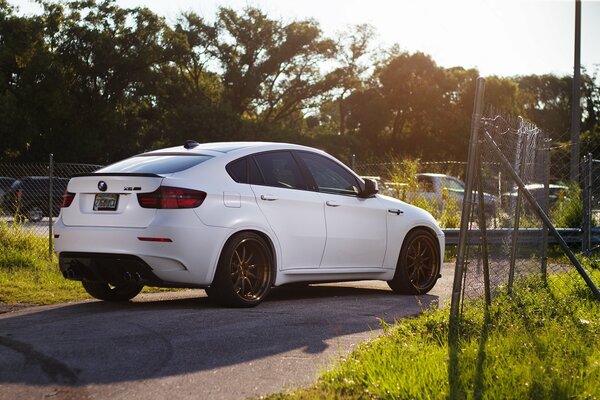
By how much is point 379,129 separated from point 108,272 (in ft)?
191

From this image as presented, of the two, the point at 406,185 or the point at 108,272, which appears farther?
the point at 406,185

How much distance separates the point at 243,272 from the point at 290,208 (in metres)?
0.89

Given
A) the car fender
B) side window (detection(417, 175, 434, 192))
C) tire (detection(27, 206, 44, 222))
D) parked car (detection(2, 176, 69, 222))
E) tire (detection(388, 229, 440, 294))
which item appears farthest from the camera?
side window (detection(417, 175, 434, 192))

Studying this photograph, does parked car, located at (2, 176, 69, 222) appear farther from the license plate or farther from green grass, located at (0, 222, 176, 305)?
the license plate

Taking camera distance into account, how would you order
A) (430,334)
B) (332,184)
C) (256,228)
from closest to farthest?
(430,334)
(256,228)
(332,184)

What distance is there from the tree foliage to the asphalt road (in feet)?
131

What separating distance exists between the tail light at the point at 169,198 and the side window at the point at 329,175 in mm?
1817

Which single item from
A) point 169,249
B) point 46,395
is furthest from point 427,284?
point 46,395

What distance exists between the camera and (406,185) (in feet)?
61.2

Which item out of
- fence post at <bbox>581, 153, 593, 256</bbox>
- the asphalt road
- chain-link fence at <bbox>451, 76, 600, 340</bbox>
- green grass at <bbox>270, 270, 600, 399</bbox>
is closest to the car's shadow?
the asphalt road

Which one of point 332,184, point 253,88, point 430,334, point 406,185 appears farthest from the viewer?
point 253,88

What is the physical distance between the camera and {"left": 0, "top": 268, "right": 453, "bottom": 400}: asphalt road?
17.8 ft

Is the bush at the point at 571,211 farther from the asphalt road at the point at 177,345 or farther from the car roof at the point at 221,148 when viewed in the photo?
the car roof at the point at 221,148

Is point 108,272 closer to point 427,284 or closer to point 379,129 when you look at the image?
point 427,284
